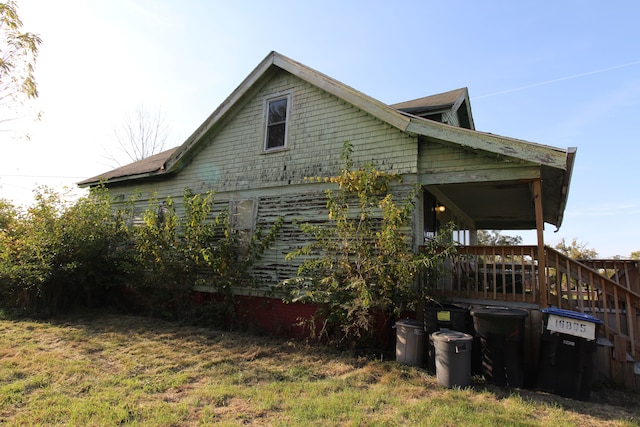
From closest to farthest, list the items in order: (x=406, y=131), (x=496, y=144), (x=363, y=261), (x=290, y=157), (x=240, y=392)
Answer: (x=240, y=392)
(x=496, y=144)
(x=363, y=261)
(x=406, y=131)
(x=290, y=157)

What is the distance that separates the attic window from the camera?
9328mm

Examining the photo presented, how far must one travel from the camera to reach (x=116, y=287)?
10.8 meters

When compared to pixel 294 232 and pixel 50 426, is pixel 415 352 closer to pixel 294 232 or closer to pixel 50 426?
pixel 294 232

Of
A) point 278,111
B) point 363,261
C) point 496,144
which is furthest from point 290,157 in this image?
point 496,144

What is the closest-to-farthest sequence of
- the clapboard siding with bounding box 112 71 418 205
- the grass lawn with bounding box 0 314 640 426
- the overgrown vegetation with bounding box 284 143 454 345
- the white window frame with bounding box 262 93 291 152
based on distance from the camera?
1. the grass lawn with bounding box 0 314 640 426
2. the overgrown vegetation with bounding box 284 143 454 345
3. the clapboard siding with bounding box 112 71 418 205
4. the white window frame with bounding box 262 93 291 152

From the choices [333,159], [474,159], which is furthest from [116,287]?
[474,159]

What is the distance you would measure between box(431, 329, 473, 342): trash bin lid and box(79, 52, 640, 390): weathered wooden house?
1.39 metres

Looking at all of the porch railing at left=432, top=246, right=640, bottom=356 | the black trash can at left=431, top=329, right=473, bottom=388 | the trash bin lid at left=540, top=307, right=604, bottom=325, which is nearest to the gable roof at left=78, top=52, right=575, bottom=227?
the porch railing at left=432, top=246, right=640, bottom=356

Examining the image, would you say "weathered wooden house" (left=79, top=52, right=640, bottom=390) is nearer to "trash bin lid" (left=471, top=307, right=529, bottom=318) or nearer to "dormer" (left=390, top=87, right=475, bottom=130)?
"dormer" (left=390, top=87, right=475, bottom=130)

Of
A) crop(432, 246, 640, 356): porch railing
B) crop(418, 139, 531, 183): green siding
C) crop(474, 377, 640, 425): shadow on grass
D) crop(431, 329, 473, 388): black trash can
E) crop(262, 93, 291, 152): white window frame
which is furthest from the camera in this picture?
crop(262, 93, 291, 152): white window frame

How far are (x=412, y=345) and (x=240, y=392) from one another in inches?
112

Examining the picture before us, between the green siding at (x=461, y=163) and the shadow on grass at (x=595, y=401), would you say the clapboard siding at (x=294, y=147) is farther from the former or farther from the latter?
the shadow on grass at (x=595, y=401)

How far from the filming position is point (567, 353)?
4.88 meters

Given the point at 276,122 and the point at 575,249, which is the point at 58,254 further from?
the point at 575,249
